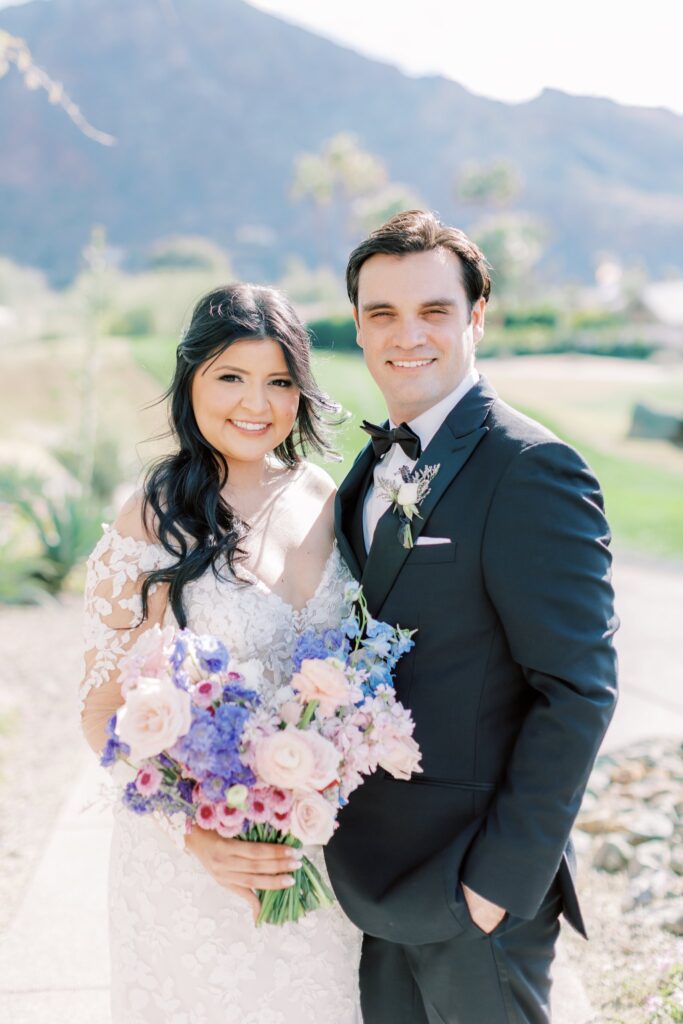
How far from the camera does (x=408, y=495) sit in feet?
7.70

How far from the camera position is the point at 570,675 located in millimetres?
2146

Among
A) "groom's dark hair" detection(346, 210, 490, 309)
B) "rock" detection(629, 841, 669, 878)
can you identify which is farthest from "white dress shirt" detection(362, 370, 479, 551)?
"rock" detection(629, 841, 669, 878)

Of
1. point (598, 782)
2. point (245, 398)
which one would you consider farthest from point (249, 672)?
point (598, 782)

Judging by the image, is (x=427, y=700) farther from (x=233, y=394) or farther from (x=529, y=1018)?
(x=233, y=394)

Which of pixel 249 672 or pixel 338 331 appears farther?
pixel 338 331

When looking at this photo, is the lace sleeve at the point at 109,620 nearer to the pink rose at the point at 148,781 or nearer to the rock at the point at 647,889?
the pink rose at the point at 148,781

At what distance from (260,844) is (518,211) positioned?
143865 millimetres

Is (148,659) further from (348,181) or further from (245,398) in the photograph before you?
(348,181)

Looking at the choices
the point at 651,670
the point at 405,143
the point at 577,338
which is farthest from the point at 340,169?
the point at 651,670

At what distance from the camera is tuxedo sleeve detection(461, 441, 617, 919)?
7.07 feet

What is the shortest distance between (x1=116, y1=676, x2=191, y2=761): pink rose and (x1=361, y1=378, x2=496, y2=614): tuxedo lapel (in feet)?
2.27

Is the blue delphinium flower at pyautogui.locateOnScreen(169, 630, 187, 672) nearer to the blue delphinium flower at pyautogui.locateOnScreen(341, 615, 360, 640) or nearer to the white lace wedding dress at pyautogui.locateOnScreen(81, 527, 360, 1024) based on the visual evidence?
the blue delphinium flower at pyautogui.locateOnScreen(341, 615, 360, 640)

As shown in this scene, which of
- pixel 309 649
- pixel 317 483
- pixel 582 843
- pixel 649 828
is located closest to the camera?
pixel 309 649

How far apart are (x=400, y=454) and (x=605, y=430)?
25.2 meters
